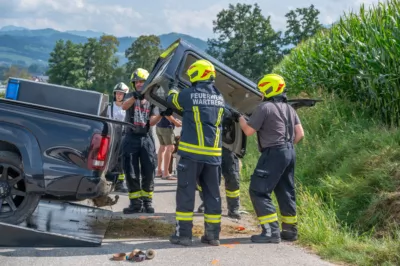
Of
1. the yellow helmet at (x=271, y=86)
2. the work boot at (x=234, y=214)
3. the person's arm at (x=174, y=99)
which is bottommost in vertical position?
the work boot at (x=234, y=214)

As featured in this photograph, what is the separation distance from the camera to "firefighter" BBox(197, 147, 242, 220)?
8.35 metres

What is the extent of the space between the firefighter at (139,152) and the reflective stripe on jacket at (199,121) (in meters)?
1.68

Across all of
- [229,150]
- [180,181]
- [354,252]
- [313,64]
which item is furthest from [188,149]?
[313,64]

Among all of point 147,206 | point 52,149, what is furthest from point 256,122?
point 147,206

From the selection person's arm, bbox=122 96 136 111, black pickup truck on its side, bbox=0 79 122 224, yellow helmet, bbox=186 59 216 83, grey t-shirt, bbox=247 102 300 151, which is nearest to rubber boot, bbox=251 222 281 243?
grey t-shirt, bbox=247 102 300 151

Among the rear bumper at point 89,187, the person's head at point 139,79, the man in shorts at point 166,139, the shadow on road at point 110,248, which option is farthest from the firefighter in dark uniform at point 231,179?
the man in shorts at point 166,139

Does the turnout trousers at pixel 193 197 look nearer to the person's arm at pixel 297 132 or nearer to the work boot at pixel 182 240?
the work boot at pixel 182 240

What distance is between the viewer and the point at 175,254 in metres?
6.35

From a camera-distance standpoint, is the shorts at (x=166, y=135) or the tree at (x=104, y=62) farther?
the tree at (x=104, y=62)

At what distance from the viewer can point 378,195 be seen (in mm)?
7273

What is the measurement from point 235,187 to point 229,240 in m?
1.38

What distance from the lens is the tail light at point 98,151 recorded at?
643cm

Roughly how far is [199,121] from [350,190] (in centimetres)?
233

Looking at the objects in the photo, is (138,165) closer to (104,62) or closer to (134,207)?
(134,207)
